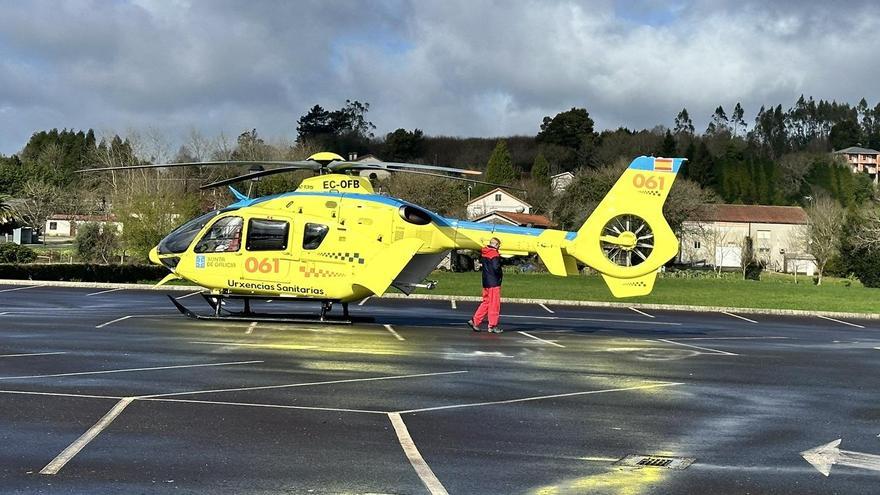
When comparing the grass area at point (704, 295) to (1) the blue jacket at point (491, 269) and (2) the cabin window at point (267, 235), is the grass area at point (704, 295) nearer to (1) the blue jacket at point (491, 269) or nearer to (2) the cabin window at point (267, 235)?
(1) the blue jacket at point (491, 269)

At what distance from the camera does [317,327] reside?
19375mm

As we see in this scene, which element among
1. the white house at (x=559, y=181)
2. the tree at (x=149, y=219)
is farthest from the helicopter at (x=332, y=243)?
the white house at (x=559, y=181)

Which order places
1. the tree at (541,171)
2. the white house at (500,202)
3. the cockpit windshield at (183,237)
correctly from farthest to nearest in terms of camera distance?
the tree at (541,171) → the white house at (500,202) → the cockpit windshield at (183,237)

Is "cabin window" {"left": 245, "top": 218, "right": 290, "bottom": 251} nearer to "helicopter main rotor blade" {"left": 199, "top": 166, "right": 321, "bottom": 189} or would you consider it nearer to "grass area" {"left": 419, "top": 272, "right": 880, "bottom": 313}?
"helicopter main rotor blade" {"left": 199, "top": 166, "right": 321, "bottom": 189}

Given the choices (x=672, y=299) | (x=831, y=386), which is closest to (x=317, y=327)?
(x=831, y=386)

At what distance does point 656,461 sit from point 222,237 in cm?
1381

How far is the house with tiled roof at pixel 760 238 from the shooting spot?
339 feet

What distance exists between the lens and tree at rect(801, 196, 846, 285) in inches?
3374

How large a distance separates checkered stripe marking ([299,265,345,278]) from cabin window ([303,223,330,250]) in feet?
1.46

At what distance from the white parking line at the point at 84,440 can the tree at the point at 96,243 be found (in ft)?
139

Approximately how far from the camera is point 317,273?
20.0m

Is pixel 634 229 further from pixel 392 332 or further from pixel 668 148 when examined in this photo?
pixel 668 148

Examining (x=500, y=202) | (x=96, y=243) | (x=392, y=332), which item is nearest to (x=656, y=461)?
(x=392, y=332)

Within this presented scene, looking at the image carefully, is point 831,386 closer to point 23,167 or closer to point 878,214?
point 878,214
